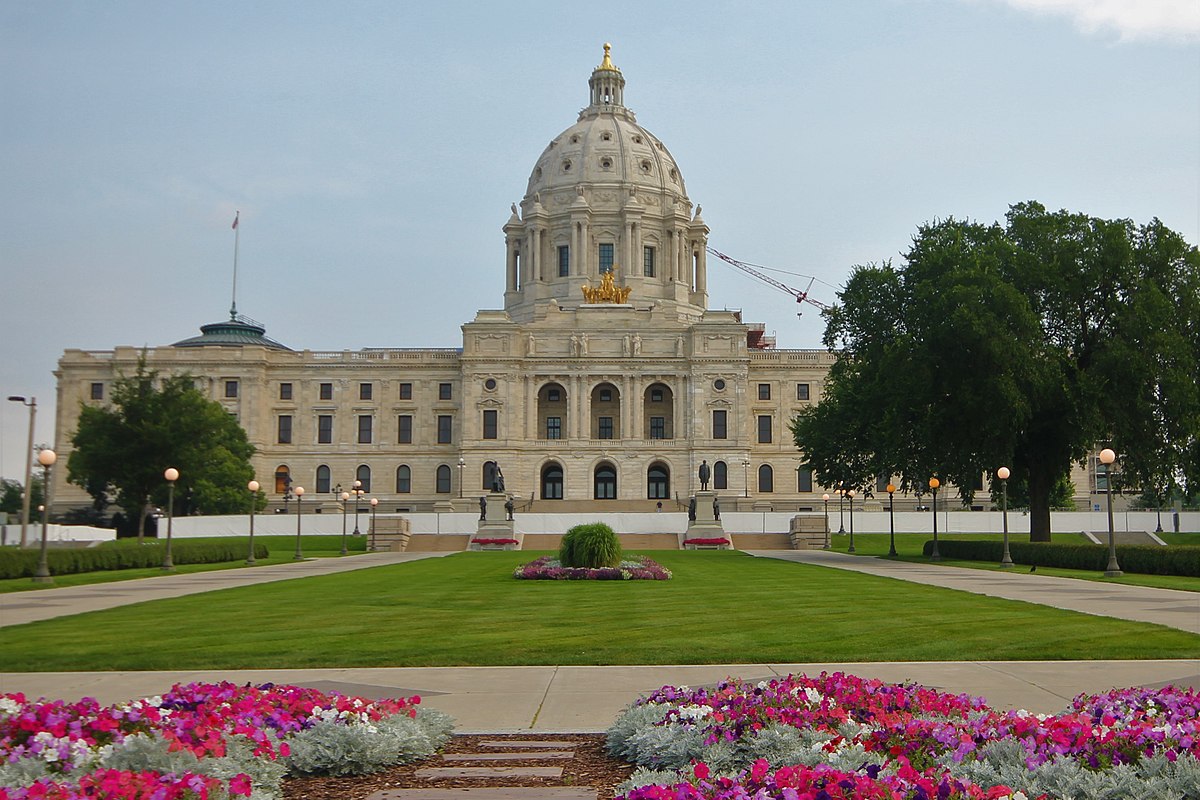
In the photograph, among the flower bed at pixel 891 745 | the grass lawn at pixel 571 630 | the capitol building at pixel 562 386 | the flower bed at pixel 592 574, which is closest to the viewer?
the flower bed at pixel 891 745

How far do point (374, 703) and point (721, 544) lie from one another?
60399mm

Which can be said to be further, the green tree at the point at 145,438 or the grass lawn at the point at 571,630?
the green tree at the point at 145,438

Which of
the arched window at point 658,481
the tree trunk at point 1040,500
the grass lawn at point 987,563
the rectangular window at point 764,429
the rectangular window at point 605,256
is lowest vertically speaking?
the grass lawn at point 987,563

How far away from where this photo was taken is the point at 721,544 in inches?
2726

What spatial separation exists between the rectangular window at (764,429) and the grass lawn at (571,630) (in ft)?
268

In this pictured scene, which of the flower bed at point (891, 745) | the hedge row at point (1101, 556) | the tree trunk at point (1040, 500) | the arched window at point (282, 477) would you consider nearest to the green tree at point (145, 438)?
the arched window at point (282, 477)

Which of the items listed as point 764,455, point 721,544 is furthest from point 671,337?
point 721,544

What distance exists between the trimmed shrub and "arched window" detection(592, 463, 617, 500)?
6921cm

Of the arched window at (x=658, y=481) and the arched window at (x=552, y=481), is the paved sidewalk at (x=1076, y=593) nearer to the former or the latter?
the arched window at (x=658, y=481)

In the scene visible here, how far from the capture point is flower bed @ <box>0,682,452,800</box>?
7.11 metres

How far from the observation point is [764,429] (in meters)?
111

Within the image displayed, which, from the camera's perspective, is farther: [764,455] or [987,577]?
[764,455]

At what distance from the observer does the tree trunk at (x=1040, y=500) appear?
50438 millimetres

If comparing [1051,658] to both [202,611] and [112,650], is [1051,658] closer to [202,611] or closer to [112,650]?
A: [112,650]
